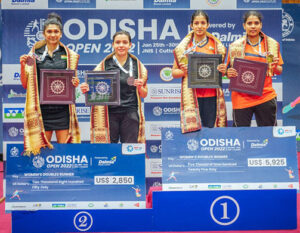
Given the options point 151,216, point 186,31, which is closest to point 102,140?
point 151,216

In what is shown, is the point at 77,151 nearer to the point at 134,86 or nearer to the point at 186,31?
the point at 134,86

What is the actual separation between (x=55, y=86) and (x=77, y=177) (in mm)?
765

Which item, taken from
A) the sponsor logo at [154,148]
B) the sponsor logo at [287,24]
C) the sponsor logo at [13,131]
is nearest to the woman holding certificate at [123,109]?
the sponsor logo at [154,148]

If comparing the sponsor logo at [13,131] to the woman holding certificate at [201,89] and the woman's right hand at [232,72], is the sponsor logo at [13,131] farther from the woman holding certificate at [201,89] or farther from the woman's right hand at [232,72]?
the woman's right hand at [232,72]

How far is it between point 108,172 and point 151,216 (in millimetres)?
453

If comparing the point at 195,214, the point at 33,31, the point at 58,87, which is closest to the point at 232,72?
the point at 195,214

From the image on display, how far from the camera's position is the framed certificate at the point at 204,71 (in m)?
3.36

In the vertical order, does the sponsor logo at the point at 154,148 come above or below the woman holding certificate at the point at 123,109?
below

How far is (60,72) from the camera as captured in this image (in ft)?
11.0

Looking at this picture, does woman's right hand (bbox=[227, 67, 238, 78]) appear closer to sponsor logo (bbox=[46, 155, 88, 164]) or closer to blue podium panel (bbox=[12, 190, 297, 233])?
blue podium panel (bbox=[12, 190, 297, 233])

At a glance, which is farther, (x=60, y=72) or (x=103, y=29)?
(x=103, y=29)

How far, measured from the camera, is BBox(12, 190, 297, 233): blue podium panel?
3068 mm

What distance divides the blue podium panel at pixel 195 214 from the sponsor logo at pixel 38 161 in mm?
357

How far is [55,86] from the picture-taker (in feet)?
11.0
